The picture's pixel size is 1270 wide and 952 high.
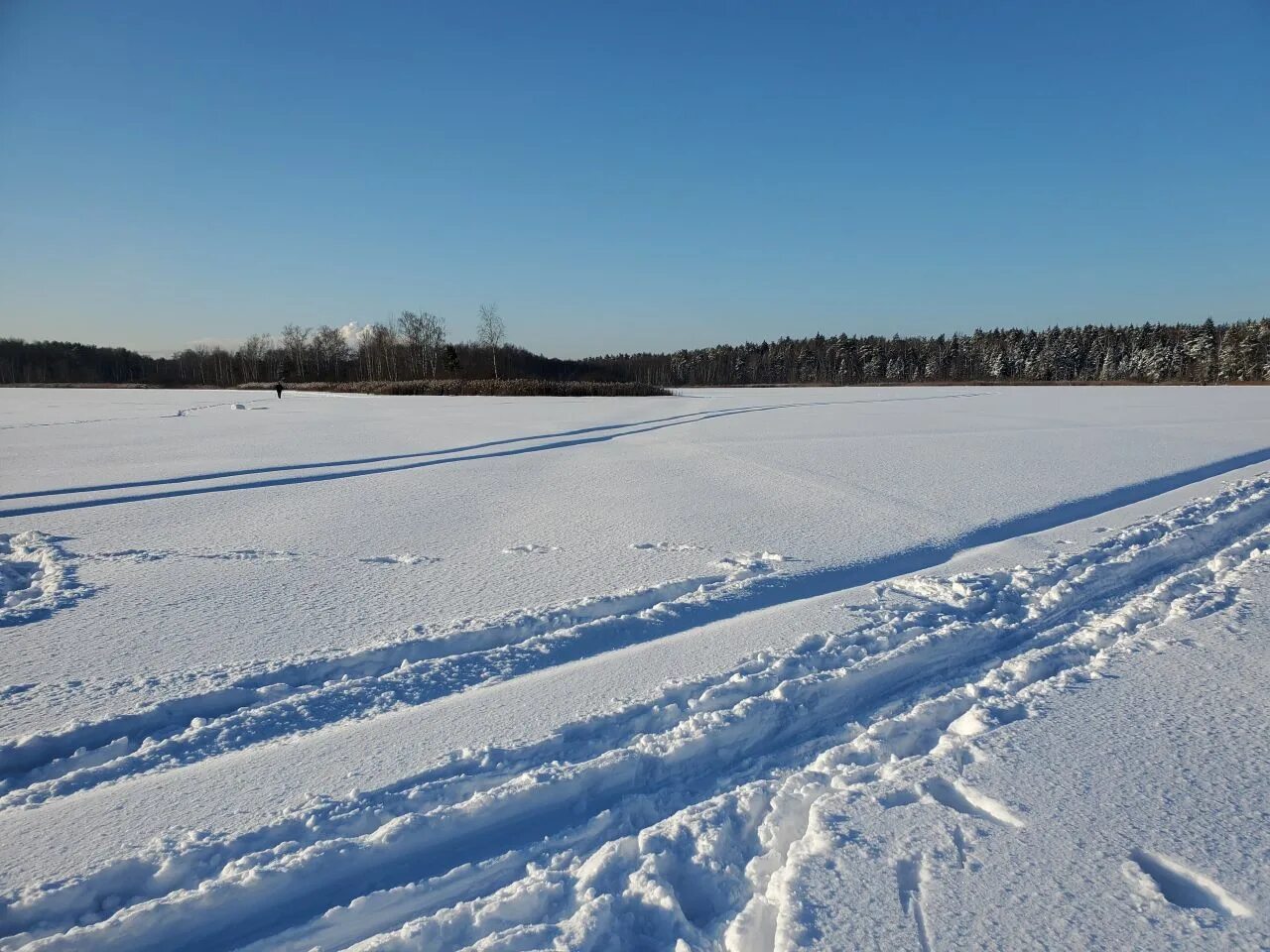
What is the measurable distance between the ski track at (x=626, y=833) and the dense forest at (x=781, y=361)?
5628 centimetres

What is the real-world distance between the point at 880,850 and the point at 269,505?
8.02 meters

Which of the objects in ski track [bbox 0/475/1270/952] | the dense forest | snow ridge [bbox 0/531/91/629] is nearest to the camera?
ski track [bbox 0/475/1270/952]

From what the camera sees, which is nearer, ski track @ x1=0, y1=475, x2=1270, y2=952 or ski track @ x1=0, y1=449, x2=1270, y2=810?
ski track @ x1=0, y1=475, x2=1270, y2=952

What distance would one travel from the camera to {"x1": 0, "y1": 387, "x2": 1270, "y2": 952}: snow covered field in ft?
7.40

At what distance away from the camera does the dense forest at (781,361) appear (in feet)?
218

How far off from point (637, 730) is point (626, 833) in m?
0.67

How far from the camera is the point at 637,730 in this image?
10.6 ft

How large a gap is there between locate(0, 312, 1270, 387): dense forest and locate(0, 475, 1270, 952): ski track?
56.3 metres

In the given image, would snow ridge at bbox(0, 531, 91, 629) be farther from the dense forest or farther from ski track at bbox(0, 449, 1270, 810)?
the dense forest

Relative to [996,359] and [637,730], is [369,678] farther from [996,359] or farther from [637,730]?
[996,359]

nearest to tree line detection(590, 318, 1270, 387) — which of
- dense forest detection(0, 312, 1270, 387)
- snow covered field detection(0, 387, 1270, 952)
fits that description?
dense forest detection(0, 312, 1270, 387)

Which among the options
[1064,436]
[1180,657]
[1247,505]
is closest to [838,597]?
[1180,657]

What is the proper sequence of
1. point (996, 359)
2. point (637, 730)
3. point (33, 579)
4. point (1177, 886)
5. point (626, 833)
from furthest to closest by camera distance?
point (996, 359) → point (33, 579) → point (637, 730) → point (626, 833) → point (1177, 886)

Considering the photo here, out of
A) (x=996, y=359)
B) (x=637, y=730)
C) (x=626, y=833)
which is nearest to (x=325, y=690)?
(x=637, y=730)
